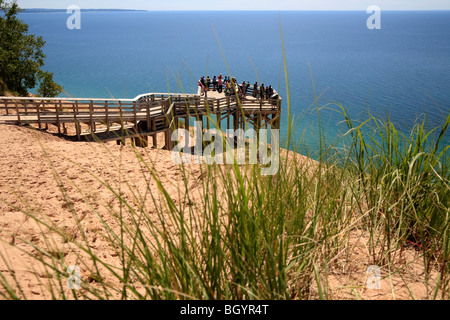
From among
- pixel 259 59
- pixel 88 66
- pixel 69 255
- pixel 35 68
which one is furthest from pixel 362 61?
pixel 69 255

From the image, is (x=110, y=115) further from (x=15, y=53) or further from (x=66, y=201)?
(x=66, y=201)

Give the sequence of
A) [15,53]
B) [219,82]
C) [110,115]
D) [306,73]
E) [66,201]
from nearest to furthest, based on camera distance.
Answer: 1. [66,201]
2. [110,115]
3. [219,82]
4. [15,53]
5. [306,73]

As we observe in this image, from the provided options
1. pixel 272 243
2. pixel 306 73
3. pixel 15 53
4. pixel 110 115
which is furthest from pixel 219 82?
pixel 306 73

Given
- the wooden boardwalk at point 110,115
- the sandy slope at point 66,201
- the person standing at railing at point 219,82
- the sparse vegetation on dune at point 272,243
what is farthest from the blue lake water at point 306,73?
the sparse vegetation on dune at point 272,243

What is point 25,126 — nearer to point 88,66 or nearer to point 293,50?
point 88,66

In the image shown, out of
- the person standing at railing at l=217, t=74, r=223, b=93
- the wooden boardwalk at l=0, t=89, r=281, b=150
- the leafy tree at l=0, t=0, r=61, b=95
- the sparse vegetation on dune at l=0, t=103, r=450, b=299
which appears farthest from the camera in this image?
the leafy tree at l=0, t=0, r=61, b=95

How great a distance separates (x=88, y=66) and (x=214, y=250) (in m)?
69.8

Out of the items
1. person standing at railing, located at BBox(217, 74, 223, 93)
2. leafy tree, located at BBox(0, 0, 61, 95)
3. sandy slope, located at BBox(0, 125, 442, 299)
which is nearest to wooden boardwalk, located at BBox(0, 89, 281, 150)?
person standing at railing, located at BBox(217, 74, 223, 93)

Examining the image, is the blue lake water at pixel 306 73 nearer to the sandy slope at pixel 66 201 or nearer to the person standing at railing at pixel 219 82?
the person standing at railing at pixel 219 82

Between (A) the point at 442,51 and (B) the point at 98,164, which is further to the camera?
(A) the point at 442,51

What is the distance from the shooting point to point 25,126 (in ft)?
45.1

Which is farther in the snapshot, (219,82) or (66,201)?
(219,82)

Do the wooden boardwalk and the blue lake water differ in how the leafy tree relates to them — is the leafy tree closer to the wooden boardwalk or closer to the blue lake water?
the blue lake water
